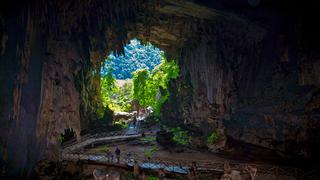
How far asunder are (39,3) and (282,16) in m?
15.0

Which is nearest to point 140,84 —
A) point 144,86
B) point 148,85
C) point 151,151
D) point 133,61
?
point 144,86

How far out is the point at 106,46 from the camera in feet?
79.8

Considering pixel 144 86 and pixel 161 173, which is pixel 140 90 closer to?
pixel 144 86

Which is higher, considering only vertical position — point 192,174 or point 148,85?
point 148,85

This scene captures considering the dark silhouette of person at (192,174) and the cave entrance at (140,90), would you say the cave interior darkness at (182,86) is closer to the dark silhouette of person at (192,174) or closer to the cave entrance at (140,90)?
the dark silhouette of person at (192,174)

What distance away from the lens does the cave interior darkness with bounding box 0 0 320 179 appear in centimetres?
1394

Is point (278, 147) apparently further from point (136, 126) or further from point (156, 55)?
point (156, 55)

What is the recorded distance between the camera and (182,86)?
2870 centimetres

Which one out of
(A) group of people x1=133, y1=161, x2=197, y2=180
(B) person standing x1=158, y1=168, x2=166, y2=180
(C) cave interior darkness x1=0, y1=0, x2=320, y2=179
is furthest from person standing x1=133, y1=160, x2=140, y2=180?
(B) person standing x1=158, y1=168, x2=166, y2=180

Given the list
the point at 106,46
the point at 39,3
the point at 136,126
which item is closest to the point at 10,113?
the point at 39,3

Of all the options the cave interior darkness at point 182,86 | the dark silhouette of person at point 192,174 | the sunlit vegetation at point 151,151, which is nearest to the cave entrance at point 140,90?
the cave interior darkness at point 182,86

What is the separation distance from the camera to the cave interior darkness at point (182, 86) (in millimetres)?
13938

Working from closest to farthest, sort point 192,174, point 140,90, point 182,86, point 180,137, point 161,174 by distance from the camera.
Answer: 1. point 161,174
2. point 192,174
3. point 180,137
4. point 182,86
5. point 140,90

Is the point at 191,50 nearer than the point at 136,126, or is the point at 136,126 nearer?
the point at 191,50
